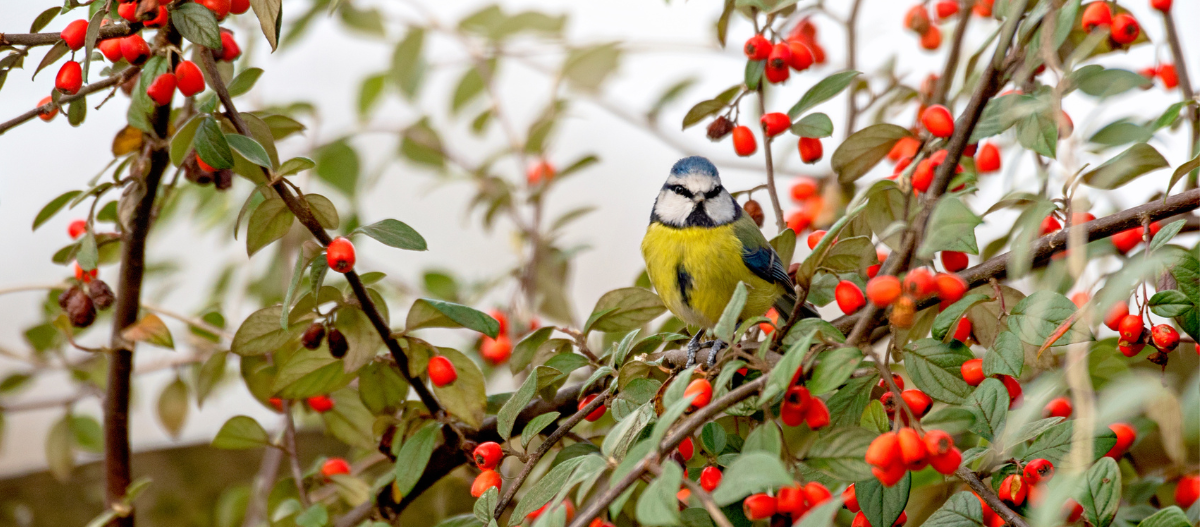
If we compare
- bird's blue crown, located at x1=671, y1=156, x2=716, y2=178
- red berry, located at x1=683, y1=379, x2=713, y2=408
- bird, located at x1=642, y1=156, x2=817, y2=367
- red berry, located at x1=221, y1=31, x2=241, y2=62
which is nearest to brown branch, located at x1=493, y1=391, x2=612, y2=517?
red berry, located at x1=683, y1=379, x2=713, y2=408

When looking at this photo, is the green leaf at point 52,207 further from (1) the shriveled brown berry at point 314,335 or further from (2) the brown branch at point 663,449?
(2) the brown branch at point 663,449

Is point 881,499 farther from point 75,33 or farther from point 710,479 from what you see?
point 75,33

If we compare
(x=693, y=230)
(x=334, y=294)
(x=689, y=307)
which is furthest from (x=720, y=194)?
(x=334, y=294)

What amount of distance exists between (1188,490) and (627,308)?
0.49m

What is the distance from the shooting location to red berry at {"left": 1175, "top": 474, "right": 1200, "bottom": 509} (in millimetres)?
721

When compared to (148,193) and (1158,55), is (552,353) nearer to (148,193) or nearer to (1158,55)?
(148,193)

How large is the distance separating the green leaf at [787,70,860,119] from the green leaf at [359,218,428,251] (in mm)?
324

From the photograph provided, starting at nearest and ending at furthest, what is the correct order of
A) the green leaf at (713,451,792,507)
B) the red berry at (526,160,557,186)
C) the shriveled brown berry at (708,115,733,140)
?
the green leaf at (713,451,792,507), the shriveled brown berry at (708,115,733,140), the red berry at (526,160,557,186)

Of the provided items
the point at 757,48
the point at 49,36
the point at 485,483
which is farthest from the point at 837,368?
the point at 49,36

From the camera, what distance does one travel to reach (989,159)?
34.6 inches

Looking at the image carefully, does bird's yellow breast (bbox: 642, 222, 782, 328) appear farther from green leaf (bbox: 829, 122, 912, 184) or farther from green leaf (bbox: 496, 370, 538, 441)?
green leaf (bbox: 496, 370, 538, 441)

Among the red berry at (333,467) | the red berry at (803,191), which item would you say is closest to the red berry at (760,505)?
the red berry at (333,467)

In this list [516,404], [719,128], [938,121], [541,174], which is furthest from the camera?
[541,174]

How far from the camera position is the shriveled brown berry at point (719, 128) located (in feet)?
2.61
